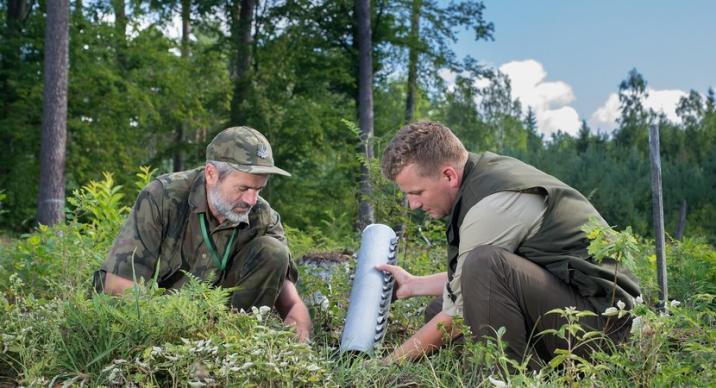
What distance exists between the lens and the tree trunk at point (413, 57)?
2111 centimetres

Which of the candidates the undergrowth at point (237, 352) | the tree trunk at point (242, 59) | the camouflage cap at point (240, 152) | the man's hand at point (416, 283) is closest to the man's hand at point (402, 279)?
the man's hand at point (416, 283)

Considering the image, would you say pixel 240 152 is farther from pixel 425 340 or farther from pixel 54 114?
pixel 54 114

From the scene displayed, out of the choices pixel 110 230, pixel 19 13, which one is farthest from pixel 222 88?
pixel 110 230

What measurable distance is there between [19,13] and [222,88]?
222 inches

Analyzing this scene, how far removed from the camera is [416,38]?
2106 centimetres

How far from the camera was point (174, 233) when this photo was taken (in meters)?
4.61

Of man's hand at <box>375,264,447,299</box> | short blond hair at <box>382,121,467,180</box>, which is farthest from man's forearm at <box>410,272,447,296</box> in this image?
short blond hair at <box>382,121,467,180</box>

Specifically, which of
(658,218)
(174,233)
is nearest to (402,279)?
(174,233)

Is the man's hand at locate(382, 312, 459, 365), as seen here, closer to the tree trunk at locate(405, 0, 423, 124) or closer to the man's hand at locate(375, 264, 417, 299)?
the man's hand at locate(375, 264, 417, 299)

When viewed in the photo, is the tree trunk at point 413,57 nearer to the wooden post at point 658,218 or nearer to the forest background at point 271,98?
the forest background at point 271,98

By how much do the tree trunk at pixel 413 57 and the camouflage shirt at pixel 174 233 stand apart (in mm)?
16641

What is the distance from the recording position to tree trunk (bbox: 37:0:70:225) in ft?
50.2

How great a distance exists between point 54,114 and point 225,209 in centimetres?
1252

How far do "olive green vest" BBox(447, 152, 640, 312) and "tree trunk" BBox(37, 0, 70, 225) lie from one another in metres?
13.4
